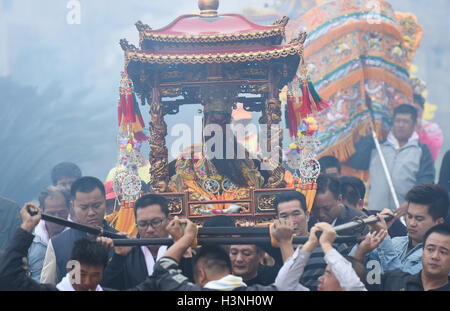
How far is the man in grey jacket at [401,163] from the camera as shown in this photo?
7582 mm

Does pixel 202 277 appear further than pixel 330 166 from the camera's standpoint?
No

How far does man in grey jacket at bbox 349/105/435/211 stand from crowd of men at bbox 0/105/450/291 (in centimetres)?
188

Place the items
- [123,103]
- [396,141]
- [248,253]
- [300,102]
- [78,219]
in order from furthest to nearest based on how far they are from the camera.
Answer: [396,141], [300,102], [123,103], [78,219], [248,253]

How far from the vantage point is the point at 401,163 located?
7766 mm

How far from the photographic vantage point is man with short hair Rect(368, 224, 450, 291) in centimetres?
368

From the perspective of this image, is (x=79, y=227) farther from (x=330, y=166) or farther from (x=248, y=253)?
(x=330, y=166)

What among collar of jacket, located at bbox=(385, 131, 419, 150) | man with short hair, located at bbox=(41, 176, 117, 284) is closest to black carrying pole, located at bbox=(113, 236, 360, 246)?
man with short hair, located at bbox=(41, 176, 117, 284)

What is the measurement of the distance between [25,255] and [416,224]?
8.53 feet

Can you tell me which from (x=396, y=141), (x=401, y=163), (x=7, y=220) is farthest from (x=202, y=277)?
(x=396, y=141)

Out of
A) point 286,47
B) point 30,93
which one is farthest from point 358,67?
point 30,93

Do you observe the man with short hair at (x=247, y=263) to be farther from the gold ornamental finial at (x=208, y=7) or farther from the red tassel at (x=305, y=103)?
the gold ornamental finial at (x=208, y=7)

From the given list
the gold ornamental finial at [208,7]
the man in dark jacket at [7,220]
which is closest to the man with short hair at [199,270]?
the man in dark jacket at [7,220]

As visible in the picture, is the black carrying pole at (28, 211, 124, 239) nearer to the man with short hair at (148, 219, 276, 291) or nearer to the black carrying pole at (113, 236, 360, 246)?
the black carrying pole at (113, 236, 360, 246)

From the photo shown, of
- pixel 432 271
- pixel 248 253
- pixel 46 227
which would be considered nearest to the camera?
pixel 432 271
